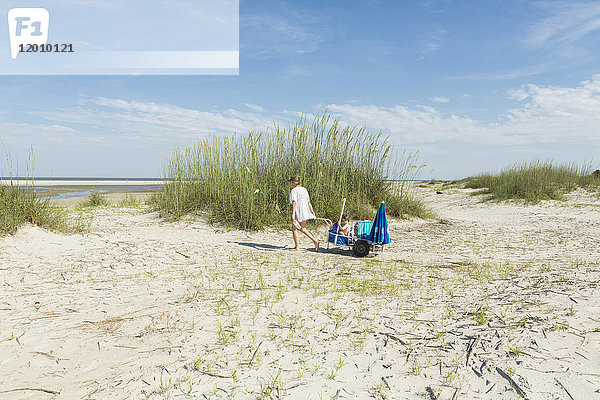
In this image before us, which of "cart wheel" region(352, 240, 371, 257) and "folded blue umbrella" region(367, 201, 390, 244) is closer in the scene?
"folded blue umbrella" region(367, 201, 390, 244)

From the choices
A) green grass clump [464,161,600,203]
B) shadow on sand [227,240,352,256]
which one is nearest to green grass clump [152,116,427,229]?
shadow on sand [227,240,352,256]

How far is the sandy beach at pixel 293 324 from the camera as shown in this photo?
7.95ft

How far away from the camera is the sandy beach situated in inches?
95.4

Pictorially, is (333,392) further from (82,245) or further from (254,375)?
(82,245)

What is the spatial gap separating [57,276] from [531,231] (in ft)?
31.5

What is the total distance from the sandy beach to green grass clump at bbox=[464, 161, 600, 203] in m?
10.3

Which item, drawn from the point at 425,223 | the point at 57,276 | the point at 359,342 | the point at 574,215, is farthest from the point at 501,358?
the point at 574,215

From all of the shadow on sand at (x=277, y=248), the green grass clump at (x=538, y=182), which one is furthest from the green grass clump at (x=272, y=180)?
the green grass clump at (x=538, y=182)

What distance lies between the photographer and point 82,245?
265 inches

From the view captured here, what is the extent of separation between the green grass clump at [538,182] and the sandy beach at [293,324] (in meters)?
10.3

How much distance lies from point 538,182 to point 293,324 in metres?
16.2

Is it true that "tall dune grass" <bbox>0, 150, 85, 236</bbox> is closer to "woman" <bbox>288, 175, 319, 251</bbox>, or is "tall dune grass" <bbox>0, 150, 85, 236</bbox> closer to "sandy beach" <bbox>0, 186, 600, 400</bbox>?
"sandy beach" <bbox>0, 186, 600, 400</bbox>

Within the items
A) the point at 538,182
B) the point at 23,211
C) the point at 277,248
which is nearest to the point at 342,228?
the point at 277,248

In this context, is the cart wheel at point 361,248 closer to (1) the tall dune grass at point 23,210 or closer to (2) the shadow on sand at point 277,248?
(2) the shadow on sand at point 277,248
